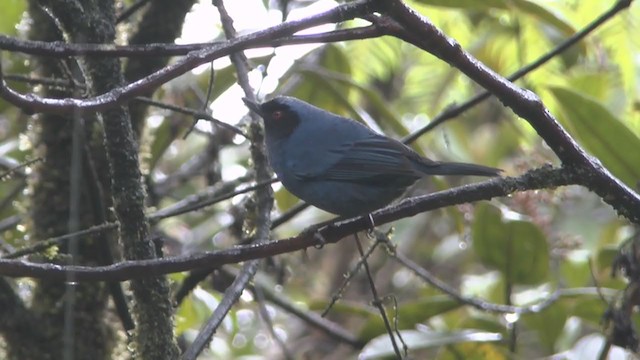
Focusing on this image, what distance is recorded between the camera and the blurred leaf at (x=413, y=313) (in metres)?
4.00

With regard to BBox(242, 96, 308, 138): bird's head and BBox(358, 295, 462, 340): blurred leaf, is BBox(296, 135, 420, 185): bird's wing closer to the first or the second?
BBox(242, 96, 308, 138): bird's head

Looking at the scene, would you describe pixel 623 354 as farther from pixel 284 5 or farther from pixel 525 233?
pixel 284 5

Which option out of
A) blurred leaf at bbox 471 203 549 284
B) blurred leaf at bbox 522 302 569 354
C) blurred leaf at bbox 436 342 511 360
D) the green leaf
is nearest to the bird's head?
blurred leaf at bbox 471 203 549 284

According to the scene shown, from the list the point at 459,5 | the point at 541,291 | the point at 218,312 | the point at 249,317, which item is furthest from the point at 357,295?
the point at 218,312

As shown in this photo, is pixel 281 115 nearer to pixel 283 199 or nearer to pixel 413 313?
pixel 283 199

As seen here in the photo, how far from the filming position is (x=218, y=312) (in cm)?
258

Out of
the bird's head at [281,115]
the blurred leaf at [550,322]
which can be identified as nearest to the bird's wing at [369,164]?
the bird's head at [281,115]

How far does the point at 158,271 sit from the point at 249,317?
Result: 425 cm

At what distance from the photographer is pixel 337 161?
3732 mm

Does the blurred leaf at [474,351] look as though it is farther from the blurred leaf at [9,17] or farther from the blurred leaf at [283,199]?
the blurred leaf at [9,17]

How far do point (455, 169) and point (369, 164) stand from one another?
418mm

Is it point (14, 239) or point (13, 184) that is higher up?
point (13, 184)

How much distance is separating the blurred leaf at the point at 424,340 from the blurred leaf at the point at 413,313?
0.47 feet

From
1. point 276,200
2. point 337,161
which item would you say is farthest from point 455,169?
point 276,200
